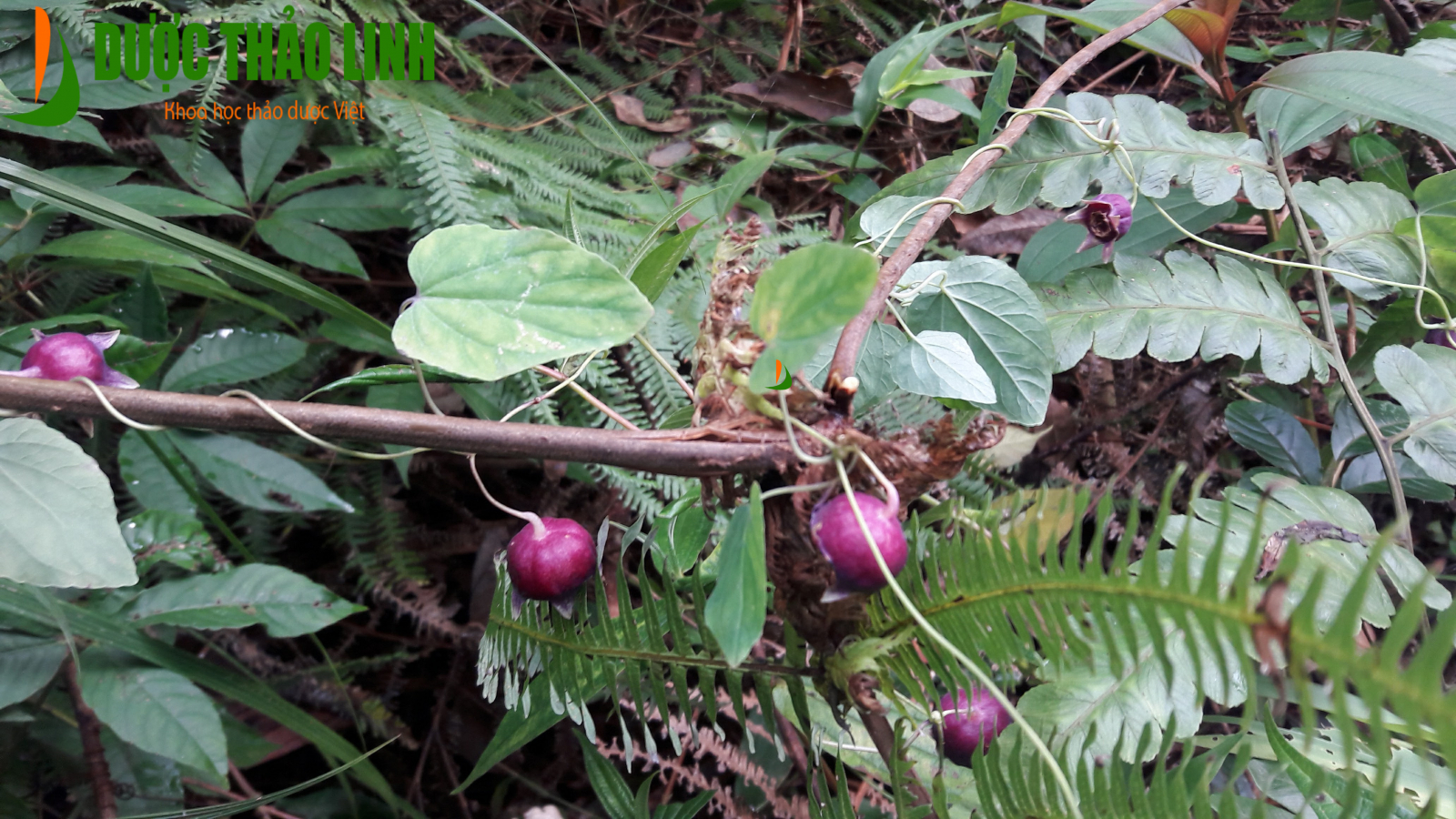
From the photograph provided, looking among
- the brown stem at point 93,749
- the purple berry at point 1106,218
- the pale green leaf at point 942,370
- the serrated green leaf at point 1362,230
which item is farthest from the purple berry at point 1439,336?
the brown stem at point 93,749

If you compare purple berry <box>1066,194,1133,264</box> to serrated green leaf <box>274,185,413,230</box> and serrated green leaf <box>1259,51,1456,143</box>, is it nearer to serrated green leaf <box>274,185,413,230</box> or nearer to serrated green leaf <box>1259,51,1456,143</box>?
serrated green leaf <box>1259,51,1456,143</box>

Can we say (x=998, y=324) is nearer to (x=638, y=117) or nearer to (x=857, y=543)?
(x=857, y=543)

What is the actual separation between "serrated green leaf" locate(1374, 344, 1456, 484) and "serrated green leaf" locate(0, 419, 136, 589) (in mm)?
1189

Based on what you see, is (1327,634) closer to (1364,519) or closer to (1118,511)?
(1364,519)

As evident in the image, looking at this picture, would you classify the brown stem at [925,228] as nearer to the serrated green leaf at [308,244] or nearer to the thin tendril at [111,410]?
the thin tendril at [111,410]

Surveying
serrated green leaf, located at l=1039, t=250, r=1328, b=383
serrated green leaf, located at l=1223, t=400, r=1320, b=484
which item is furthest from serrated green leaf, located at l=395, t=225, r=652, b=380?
serrated green leaf, located at l=1223, t=400, r=1320, b=484

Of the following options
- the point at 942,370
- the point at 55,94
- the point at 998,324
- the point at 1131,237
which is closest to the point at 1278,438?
the point at 1131,237

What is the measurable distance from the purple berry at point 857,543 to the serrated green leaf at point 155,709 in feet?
2.65

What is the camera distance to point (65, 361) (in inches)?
21.9

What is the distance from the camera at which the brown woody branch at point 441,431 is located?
1.57ft

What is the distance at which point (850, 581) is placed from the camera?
0.43 meters

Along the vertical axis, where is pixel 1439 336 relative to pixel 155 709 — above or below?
above

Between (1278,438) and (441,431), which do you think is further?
(1278,438)

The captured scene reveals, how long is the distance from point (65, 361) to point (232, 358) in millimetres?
507
